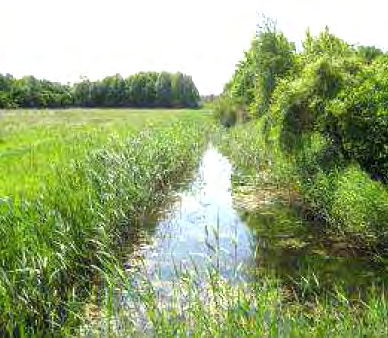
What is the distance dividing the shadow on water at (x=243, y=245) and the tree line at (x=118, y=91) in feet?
218

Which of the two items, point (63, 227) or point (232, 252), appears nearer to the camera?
point (63, 227)

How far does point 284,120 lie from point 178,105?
7211 cm

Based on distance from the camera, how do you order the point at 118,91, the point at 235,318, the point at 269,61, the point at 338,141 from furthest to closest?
the point at 118,91
the point at 269,61
the point at 338,141
the point at 235,318

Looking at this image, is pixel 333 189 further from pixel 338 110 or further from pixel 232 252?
pixel 232 252

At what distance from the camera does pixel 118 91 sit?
81688 millimetres

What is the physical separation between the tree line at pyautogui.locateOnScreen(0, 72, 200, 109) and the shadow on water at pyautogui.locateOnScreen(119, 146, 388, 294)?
6631 cm

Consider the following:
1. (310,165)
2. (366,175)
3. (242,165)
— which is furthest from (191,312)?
(242,165)

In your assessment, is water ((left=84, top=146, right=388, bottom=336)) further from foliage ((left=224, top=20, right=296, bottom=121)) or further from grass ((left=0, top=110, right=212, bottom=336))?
foliage ((left=224, top=20, right=296, bottom=121))

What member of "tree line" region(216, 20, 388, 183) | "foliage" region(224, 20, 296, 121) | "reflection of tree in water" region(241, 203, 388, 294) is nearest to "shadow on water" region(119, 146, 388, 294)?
"reflection of tree in water" region(241, 203, 388, 294)

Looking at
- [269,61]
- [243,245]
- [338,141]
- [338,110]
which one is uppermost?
[269,61]

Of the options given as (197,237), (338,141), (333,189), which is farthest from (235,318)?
(338,141)

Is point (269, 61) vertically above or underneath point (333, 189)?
above

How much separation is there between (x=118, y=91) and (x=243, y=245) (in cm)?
7366

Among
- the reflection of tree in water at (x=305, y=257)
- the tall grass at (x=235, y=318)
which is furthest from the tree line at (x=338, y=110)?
the tall grass at (x=235, y=318)
